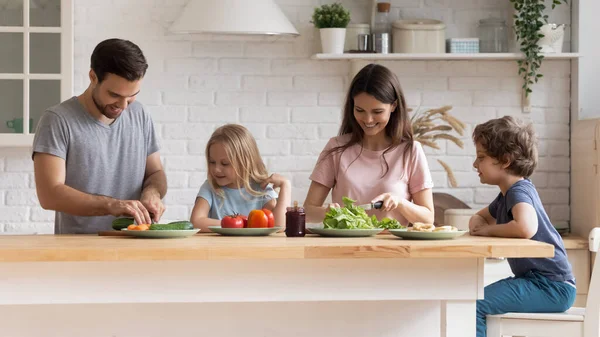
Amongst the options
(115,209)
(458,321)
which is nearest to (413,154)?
(458,321)

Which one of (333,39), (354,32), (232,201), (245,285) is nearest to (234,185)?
(232,201)

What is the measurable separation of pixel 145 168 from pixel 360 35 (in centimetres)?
154

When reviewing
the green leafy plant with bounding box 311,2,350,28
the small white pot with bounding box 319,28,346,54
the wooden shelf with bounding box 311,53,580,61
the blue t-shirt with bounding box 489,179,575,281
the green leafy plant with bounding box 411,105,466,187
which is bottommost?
the blue t-shirt with bounding box 489,179,575,281

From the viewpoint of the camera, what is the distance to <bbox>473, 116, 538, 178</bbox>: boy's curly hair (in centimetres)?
274

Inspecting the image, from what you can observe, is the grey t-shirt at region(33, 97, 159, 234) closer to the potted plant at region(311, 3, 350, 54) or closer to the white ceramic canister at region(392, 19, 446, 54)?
the potted plant at region(311, 3, 350, 54)

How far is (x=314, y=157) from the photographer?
4398 mm

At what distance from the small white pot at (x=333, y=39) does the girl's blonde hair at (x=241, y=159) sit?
1.18 m

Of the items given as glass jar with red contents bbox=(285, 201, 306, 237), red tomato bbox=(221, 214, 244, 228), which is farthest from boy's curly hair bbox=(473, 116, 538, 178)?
red tomato bbox=(221, 214, 244, 228)

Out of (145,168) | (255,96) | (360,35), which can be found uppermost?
(360,35)

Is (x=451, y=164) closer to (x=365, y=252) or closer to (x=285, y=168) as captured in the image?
(x=285, y=168)

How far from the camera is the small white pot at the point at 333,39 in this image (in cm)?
419

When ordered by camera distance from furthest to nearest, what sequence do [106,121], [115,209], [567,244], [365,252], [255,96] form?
[255,96]
[567,244]
[106,121]
[115,209]
[365,252]

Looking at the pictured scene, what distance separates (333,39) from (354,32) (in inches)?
5.9

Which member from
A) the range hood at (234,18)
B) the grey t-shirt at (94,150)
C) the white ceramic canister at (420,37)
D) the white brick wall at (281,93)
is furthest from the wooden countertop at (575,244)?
the grey t-shirt at (94,150)
